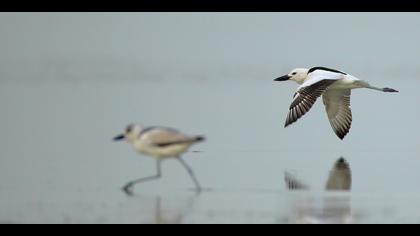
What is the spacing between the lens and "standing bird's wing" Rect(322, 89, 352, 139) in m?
16.2

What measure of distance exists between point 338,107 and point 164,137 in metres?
5.98

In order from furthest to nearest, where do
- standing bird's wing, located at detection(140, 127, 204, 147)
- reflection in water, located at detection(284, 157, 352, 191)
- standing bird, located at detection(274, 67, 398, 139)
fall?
standing bird, located at detection(274, 67, 398, 139)
reflection in water, located at detection(284, 157, 352, 191)
standing bird's wing, located at detection(140, 127, 204, 147)

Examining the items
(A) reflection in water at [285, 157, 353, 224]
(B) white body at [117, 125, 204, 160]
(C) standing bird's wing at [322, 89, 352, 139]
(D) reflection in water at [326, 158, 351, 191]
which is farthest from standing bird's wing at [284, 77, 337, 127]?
Result: (B) white body at [117, 125, 204, 160]

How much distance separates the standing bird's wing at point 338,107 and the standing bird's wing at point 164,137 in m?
5.76

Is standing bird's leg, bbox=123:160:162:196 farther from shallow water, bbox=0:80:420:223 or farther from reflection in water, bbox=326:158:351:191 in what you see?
reflection in water, bbox=326:158:351:191

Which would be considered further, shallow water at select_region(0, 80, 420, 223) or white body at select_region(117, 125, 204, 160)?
white body at select_region(117, 125, 204, 160)

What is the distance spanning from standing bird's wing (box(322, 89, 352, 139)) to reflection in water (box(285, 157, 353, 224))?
3940mm

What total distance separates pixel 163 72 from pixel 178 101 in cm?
875

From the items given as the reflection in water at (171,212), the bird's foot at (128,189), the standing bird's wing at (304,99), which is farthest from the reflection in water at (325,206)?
the standing bird's wing at (304,99)

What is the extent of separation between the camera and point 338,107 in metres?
16.3

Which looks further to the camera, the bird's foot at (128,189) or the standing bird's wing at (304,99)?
the standing bird's wing at (304,99)

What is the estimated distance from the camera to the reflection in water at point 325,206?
9.44m

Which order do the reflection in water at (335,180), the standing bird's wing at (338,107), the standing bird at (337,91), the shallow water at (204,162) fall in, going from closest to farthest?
the shallow water at (204,162), the reflection in water at (335,180), the standing bird at (337,91), the standing bird's wing at (338,107)

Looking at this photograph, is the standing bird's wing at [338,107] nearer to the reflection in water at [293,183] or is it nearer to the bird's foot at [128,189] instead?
the reflection in water at [293,183]
